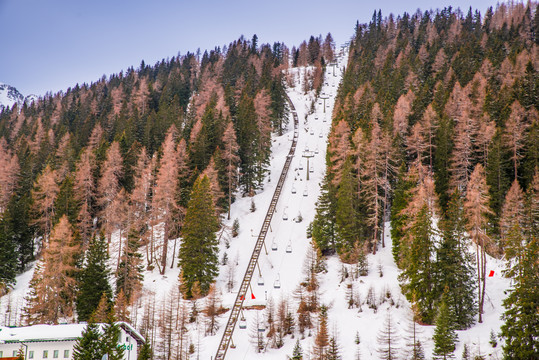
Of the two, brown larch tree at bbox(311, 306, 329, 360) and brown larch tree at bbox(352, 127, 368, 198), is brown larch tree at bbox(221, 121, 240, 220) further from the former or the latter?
brown larch tree at bbox(311, 306, 329, 360)

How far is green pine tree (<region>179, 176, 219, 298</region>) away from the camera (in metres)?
45.0

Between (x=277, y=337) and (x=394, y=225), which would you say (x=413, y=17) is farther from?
(x=277, y=337)

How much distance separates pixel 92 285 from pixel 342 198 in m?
30.2

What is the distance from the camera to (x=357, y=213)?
48.5 m

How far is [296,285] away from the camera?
44875 millimetres

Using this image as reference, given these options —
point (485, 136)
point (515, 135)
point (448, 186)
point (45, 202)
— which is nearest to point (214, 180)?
point (45, 202)

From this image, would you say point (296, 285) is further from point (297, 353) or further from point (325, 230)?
point (297, 353)

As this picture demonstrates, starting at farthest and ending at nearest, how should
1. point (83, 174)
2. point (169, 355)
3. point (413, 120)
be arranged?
point (413, 120), point (83, 174), point (169, 355)

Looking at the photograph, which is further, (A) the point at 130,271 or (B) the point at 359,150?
(B) the point at 359,150

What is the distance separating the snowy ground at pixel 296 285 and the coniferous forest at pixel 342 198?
147 cm

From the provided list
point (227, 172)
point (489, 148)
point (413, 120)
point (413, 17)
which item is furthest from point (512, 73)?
point (413, 17)

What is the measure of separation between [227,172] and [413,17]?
146373 millimetres

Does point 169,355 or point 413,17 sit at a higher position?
point 413,17

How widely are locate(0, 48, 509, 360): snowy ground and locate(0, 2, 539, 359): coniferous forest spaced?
4.83 feet
